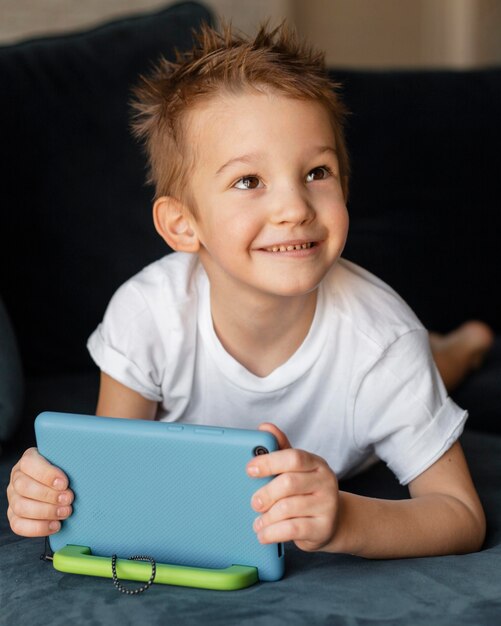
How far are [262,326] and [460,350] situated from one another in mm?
553

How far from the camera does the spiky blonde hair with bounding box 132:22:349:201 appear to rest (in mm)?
1162

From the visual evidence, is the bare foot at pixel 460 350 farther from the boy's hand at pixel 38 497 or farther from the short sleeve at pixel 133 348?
the boy's hand at pixel 38 497

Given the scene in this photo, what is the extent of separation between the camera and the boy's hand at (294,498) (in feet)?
→ 3.07

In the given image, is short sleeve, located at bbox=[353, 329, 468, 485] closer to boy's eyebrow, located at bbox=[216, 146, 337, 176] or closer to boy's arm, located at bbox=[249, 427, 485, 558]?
boy's arm, located at bbox=[249, 427, 485, 558]

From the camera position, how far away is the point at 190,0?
5.92 feet

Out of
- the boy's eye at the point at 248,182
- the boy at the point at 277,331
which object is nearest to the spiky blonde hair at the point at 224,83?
the boy at the point at 277,331

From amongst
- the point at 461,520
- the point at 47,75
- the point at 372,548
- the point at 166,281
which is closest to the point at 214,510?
the point at 372,548

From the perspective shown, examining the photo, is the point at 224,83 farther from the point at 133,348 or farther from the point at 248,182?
the point at 133,348

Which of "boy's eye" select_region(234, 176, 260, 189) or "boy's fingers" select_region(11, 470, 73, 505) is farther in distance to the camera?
"boy's eye" select_region(234, 176, 260, 189)

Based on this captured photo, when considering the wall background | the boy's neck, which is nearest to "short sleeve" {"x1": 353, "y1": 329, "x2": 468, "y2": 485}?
the boy's neck

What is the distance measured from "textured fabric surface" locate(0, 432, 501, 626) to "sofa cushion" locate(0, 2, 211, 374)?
0.68 m

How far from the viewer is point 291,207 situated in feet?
3.62

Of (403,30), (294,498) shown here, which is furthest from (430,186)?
(403,30)

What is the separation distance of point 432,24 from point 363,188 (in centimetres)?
229
